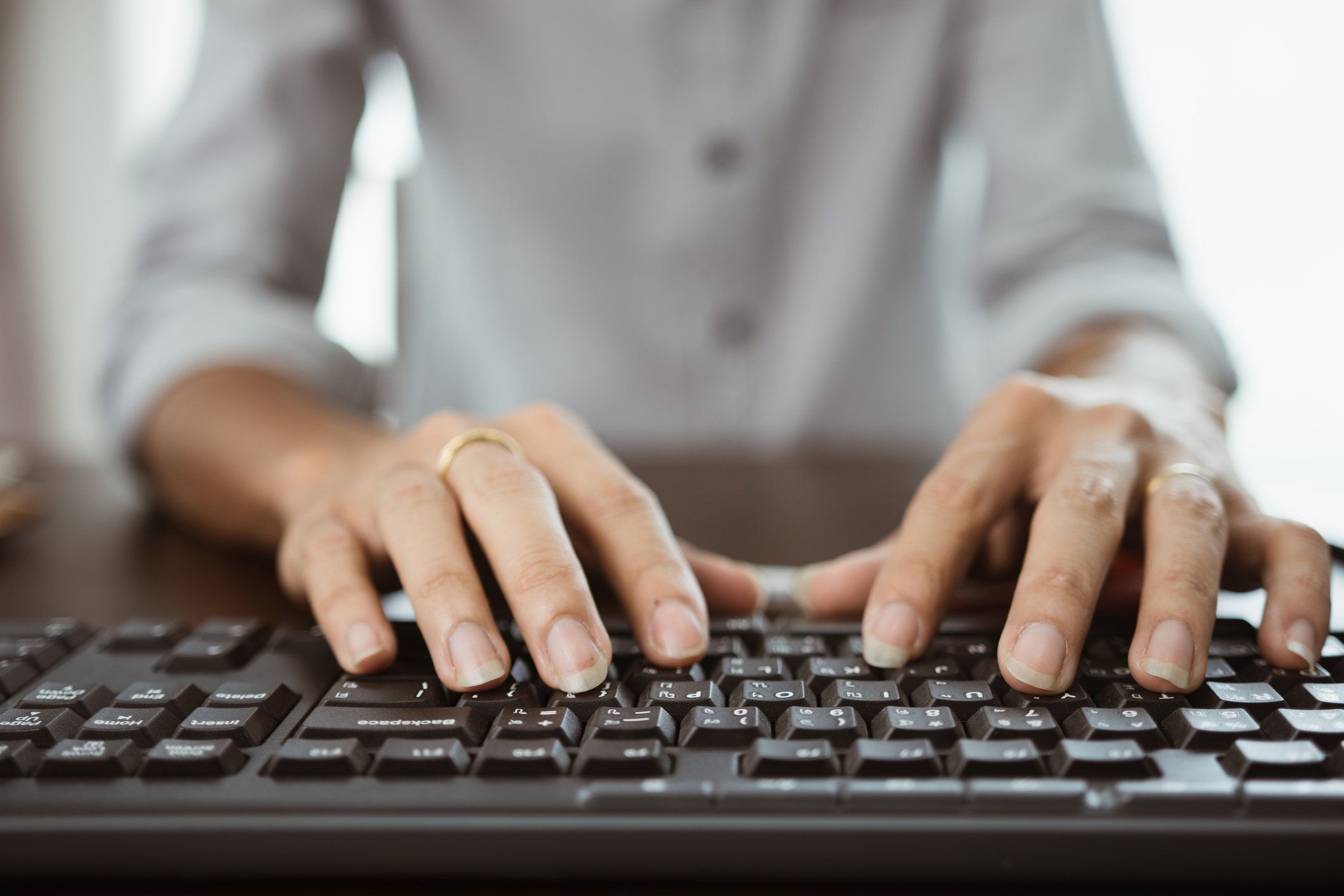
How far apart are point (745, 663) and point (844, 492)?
0.47 metres

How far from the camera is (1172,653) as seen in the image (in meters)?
0.40

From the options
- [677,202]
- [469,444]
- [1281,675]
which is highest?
[677,202]

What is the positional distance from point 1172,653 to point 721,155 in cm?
84

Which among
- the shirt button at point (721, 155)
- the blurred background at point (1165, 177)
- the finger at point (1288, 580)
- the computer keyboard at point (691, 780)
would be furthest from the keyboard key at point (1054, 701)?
the blurred background at point (1165, 177)

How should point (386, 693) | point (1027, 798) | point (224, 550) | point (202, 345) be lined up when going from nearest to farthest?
point (1027, 798)
point (386, 693)
point (224, 550)
point (202, 345)

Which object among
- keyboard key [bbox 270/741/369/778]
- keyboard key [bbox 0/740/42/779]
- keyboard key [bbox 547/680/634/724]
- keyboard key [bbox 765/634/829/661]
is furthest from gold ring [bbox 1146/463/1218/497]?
keyboard key [bbox 0/740/42/779]

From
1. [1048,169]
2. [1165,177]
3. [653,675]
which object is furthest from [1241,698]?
[1165,177]

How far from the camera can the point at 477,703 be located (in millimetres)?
392

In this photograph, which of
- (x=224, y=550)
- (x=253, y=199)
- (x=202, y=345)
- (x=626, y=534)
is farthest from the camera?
(x=253, y=199)

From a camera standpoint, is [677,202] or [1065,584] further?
[677,202]

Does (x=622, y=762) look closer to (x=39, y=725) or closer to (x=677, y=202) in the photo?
(x=39, y=725)

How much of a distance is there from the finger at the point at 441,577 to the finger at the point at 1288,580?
1.11 ft

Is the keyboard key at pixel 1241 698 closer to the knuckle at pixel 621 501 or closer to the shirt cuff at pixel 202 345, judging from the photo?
the knuckle at pixel 621 501

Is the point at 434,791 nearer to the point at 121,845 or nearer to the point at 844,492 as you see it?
the point at 121,845
